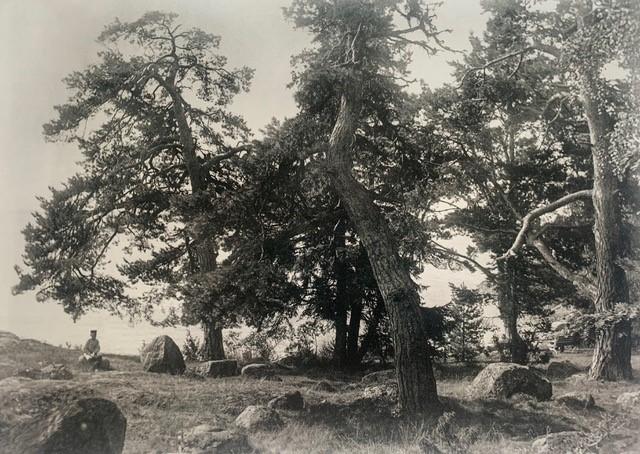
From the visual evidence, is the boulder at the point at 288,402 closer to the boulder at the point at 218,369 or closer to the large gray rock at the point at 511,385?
the large gray rock at the point at 511,385

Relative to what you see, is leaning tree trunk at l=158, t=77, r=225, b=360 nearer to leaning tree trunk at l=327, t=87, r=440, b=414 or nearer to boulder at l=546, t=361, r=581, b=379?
leaning tree trunk at l=327, t=87, r=440, b=414

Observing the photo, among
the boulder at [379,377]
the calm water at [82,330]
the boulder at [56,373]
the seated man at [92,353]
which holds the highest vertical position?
the calm water at [82,330]

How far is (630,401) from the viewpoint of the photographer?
893 cm

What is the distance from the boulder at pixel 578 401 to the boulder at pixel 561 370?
4.98 m

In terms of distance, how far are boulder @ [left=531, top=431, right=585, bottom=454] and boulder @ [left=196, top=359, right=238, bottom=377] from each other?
899 cm

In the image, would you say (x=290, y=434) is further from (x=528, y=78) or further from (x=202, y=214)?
(x=528, y=78)

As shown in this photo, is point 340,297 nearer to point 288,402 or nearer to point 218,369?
point 218,369

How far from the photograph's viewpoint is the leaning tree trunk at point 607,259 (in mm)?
11695

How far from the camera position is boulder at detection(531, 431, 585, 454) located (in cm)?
622

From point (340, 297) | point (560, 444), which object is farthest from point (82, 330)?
point (560, 444)

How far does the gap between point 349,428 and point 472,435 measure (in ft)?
6.50

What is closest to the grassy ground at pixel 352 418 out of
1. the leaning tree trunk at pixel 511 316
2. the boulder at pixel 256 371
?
the boulder at pixel 256 371

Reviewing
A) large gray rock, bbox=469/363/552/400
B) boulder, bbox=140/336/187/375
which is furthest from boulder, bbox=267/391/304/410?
boulder, bbox=140/336/187/375

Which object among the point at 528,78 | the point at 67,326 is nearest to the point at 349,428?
the point at 528,78
